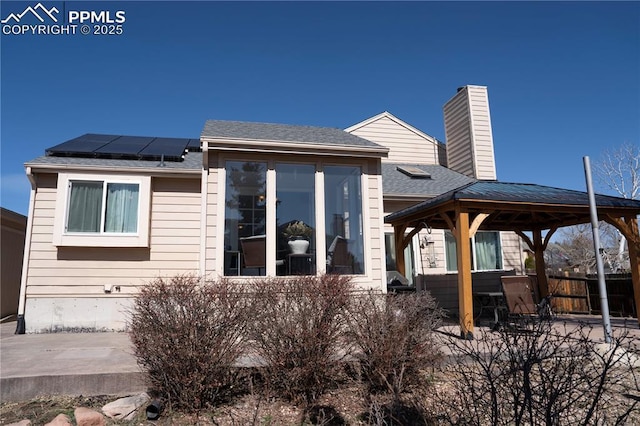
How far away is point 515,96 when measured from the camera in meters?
14.4

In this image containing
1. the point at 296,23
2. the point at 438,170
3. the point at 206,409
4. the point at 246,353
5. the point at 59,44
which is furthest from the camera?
the point at 438,170

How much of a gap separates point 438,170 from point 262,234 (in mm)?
8443

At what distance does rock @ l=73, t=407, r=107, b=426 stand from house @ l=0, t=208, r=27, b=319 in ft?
29.3

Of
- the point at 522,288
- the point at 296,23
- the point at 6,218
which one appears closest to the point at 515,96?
the point at 296,23

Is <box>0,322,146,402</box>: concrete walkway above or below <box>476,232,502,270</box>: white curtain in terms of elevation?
below

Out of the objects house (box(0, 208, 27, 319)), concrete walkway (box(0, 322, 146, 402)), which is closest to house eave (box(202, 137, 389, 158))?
concrete walkway (box(0, 322, 146, 402))

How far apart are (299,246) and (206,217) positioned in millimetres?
1740

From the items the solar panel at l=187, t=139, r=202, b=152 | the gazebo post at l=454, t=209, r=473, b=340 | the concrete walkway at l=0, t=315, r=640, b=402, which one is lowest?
the concrete walkway at l=0, t=315, r=640, b=402

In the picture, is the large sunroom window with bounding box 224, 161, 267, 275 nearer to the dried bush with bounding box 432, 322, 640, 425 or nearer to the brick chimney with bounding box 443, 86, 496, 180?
the dried bush with bounding box 432, 322, 640, 425

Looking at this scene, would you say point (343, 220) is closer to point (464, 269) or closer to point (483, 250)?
point (464, 269)

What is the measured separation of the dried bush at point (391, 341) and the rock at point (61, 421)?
112 inches

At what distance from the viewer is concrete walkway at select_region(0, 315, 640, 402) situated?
3.92 meters

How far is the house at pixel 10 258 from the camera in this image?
10234mm

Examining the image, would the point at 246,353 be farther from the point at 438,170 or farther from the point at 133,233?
the point at 438,170
